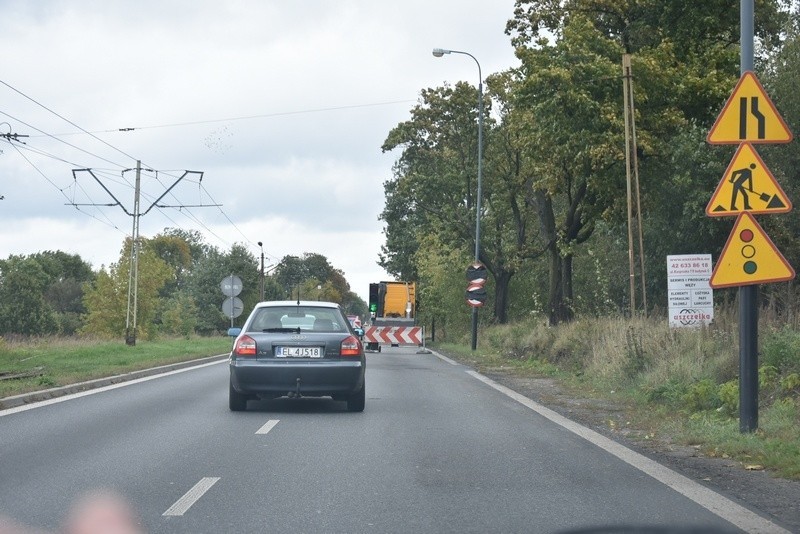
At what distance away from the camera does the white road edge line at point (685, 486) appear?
22.6ft

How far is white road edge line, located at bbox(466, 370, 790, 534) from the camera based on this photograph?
22.6 ft

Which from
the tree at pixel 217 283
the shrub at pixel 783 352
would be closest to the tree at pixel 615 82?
the shrub at pixel 783 352

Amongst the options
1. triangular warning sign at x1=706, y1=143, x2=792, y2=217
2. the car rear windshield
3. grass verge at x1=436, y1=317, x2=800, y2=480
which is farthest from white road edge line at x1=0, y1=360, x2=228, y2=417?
triangular warning sign at x1=706, y1=143, x2=792, y2=217

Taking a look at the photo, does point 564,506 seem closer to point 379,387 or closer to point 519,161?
point 379,387

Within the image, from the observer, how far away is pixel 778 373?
13336 mm

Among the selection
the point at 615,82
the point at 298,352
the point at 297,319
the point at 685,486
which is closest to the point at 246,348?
the point at 298,352

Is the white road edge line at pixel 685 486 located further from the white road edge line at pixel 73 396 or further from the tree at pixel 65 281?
the tree at pixel 65 281

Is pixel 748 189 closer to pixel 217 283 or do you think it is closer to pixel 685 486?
pixel 685 486

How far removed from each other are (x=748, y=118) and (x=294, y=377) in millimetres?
6520

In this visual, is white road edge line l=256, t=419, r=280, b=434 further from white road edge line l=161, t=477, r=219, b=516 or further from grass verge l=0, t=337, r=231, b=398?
grass verge l=0, t=337, r=231, b=398

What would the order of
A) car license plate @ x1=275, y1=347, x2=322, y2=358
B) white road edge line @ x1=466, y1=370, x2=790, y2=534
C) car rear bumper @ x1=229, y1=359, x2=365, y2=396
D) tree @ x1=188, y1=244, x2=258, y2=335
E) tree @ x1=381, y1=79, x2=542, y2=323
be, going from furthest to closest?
tree @ x1=188, y1=244, x2=258, y2=335
tree @ x1=381, y1=79, x2=542, y2=323
car license plate @ x1=275, y1=347, x2=322, y2=358
car rear bumper @ x1=229, y1=359, x2=365, y2=396
white road edge line @ x1=466, y1=370, x2=790, y2=534

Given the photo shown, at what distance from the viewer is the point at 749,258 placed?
1087 cm

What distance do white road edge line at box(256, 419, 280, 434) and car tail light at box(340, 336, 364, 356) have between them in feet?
4.87

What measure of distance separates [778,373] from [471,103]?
3560 cm
